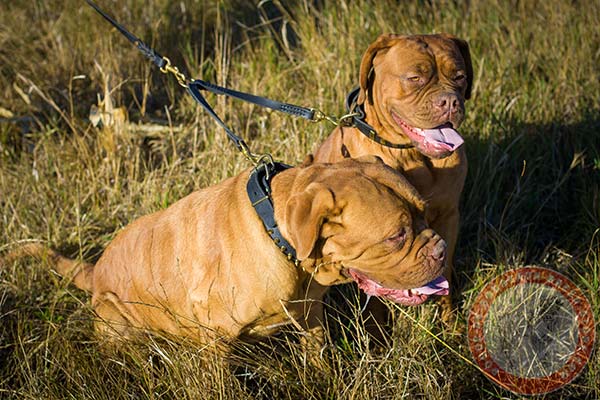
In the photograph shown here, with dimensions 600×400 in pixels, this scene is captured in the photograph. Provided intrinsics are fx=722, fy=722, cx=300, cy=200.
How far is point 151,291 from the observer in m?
3.84

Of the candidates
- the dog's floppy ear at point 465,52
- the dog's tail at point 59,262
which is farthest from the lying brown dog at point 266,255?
the dog's floppy ear at point 465,52

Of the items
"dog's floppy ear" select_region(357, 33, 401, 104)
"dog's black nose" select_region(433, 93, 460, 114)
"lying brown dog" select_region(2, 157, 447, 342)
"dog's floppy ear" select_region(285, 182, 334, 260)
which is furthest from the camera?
"dog's floppy ear" select_region(357, 33, 401, 104)

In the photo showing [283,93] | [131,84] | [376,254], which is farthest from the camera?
[131,84]

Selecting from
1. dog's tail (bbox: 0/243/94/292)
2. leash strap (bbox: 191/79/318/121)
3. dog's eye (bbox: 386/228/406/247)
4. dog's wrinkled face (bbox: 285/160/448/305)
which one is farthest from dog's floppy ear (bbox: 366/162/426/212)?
dog's tail (bbox: 0/243/94/292)

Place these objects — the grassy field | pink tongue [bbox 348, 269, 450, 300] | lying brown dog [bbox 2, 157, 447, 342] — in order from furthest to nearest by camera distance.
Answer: the grassy field → pink tongue [bbox 348, 269, 450, 300] → lying brown dog [bbox 2, 157, 447, 342]

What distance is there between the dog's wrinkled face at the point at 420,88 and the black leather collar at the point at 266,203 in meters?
0.93

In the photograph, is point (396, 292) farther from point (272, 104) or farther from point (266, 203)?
point (272, 104)

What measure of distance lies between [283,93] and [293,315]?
9.20 feet

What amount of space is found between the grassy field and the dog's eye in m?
0.61

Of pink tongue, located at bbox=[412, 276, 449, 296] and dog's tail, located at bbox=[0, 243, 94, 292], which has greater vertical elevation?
pink tongue, located at bbox=[412, 276, 449, 296]

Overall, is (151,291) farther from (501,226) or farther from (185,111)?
(185,111)

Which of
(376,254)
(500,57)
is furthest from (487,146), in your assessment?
(376,254)

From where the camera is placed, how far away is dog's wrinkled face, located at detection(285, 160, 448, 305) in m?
3.03

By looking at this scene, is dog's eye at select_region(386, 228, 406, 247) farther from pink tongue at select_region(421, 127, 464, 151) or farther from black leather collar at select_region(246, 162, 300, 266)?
pink tongue at select_region(421, 127, 464, 151)
